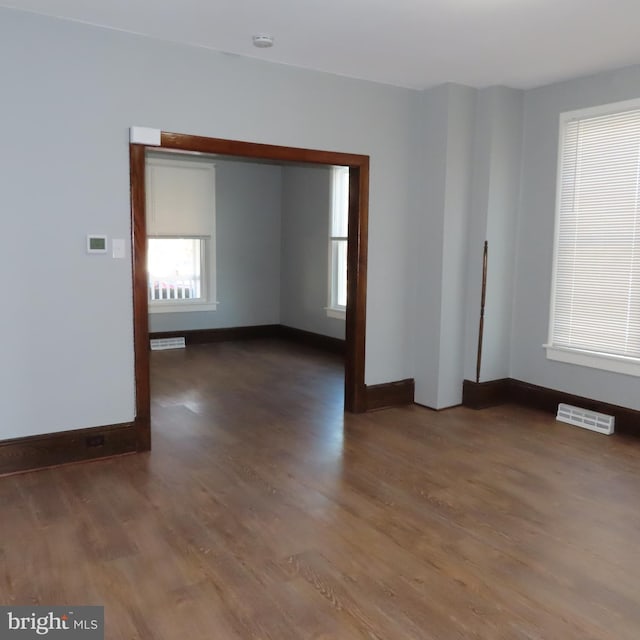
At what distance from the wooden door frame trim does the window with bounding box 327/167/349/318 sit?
2451mm

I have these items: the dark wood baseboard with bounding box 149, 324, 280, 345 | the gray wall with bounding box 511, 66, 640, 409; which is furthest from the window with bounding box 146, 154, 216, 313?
the gray wall with bounding box 511, 66, 640, 409

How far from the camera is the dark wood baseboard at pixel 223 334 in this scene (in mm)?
7812

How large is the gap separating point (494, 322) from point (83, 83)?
3530 millimetres

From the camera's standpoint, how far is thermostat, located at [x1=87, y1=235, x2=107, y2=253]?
3631mm

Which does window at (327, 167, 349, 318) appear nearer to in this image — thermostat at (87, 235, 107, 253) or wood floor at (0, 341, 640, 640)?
wood floor at (0, 341, 640, 640)

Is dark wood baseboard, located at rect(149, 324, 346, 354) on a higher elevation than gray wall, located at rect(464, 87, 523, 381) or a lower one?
lower

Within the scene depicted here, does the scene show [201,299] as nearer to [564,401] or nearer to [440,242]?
[440,242]

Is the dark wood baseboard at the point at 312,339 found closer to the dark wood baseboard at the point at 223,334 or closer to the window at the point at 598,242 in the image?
the dark wood baseboard at the point at 223,334

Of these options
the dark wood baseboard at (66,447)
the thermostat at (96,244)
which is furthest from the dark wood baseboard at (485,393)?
the thermostat at (96,244)

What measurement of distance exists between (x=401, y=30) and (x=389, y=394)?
2751 mm

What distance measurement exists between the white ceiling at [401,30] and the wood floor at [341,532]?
2602 mm

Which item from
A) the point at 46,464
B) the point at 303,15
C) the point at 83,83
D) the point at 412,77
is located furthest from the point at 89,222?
the point at 412,77

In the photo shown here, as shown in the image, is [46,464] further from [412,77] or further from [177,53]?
[412,77]

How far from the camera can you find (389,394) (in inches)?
197
